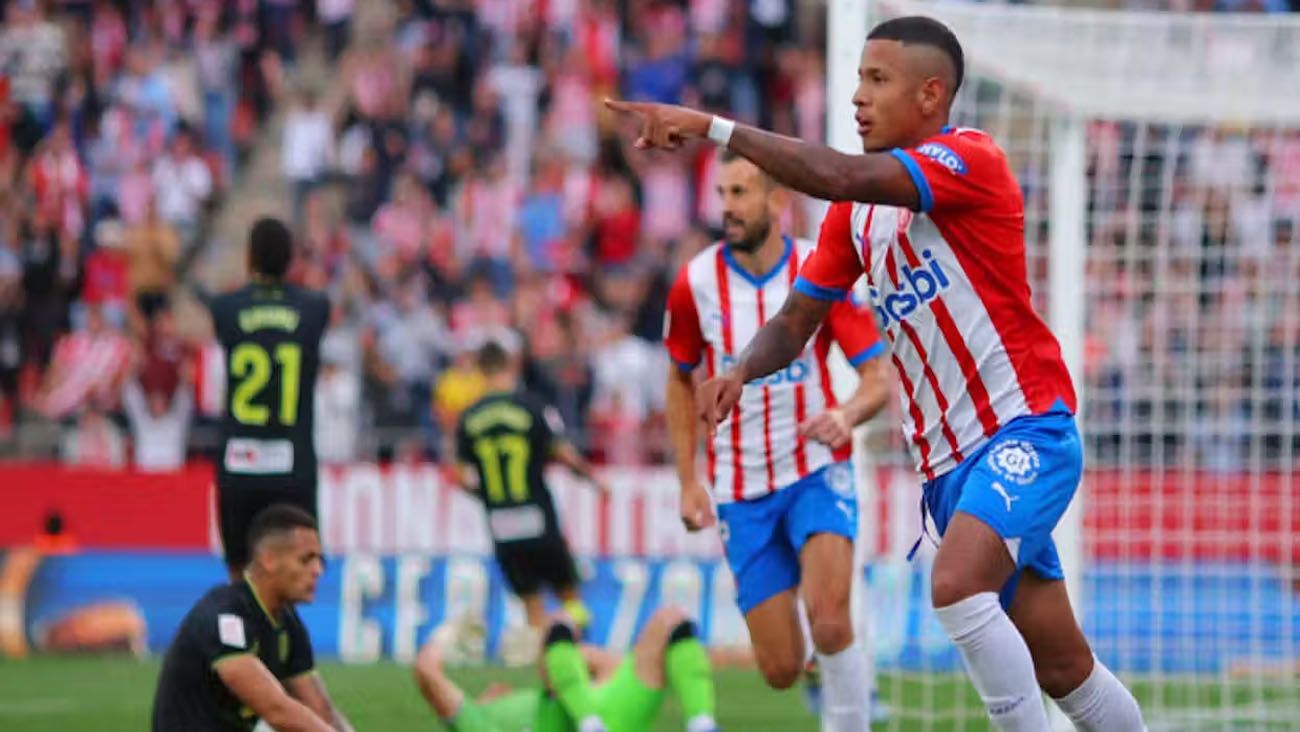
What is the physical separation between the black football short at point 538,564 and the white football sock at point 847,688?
581 centimetres

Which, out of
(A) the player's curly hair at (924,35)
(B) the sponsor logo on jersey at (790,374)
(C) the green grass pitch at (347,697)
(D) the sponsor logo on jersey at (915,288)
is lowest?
(C) the green grass pitch at (347,697)

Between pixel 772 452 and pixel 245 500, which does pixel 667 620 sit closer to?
pixel 772 452

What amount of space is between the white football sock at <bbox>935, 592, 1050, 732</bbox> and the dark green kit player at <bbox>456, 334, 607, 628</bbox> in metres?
7.54

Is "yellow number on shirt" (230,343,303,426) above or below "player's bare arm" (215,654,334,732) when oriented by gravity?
above

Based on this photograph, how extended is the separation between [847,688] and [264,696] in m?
2.28

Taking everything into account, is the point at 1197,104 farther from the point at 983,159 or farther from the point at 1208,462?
the point at 983,159

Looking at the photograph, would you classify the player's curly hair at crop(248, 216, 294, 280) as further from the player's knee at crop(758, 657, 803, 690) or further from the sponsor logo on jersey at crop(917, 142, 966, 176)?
the sponsor logo on jersey at crop(917, 142, 966, 176)

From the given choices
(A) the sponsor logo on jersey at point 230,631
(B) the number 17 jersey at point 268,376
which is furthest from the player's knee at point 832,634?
(B) the number 17 jersey at point 268,376

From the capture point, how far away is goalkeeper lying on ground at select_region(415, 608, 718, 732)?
10.1 meters

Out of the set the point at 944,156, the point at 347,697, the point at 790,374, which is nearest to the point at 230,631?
the point at 790,374

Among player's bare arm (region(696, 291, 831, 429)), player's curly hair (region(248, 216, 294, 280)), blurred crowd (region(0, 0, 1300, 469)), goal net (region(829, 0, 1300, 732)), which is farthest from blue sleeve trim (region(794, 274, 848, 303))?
blurred crowd (region(0, 0, 1300, 469))

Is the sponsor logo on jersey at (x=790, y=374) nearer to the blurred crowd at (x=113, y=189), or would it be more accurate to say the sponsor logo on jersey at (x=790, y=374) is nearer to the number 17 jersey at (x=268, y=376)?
the number 17 jersey at (x=268, y=376)

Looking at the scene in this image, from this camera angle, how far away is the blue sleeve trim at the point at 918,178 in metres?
6.48

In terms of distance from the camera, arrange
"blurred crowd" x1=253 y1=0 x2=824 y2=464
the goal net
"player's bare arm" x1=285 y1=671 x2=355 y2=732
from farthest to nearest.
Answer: "blurred crowd" x1=253 y1=0 x2=824 y2=464 → the goal net → "player's bare arm" x1=285 y1=671 x2=355 y2=732
